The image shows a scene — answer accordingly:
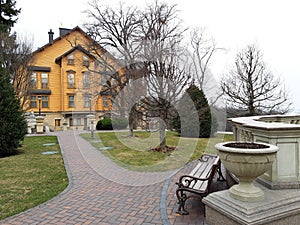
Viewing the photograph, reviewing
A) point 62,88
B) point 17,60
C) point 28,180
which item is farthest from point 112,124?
point 28,180

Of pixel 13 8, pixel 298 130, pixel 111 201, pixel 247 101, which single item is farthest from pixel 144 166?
pixel 13 8

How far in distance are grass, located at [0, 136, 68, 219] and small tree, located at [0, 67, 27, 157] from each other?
22.6 inches

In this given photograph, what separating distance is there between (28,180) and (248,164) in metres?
5.35

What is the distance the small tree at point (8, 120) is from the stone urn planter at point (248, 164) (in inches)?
344

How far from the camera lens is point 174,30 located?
1151 centimetres

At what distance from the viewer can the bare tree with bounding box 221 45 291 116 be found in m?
17.0

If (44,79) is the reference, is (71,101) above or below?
below

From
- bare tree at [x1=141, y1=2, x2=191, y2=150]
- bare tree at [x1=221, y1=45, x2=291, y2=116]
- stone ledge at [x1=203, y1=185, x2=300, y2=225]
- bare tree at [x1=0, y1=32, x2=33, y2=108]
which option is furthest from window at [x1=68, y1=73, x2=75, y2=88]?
stone ledge at [x1=203, y1=185, x2=300, y2=225]

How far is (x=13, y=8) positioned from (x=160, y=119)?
16.8 m

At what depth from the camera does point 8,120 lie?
933cm

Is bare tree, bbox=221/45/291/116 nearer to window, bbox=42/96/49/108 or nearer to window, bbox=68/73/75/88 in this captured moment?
window, bbox=68/73/75/88

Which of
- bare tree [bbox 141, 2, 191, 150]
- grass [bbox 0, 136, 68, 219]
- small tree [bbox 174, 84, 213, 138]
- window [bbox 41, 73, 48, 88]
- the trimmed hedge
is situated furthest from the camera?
window [bbox 41, 73, 48, 88]

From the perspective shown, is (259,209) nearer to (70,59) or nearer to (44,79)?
(70,59)

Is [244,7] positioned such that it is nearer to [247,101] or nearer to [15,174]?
[247,101]
